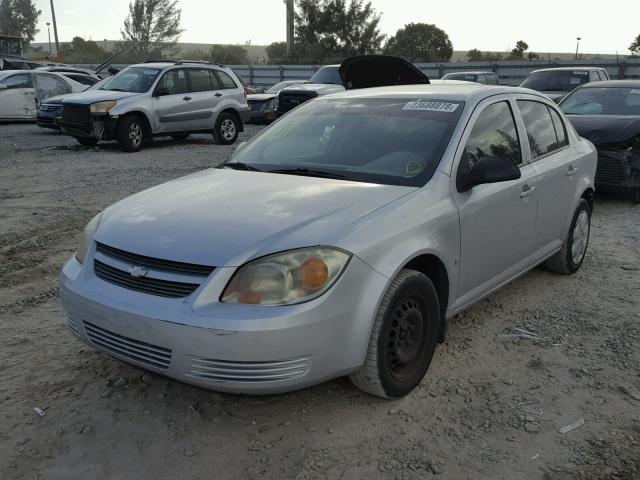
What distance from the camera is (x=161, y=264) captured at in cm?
280

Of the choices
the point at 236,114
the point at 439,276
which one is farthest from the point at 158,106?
the point at 439,276

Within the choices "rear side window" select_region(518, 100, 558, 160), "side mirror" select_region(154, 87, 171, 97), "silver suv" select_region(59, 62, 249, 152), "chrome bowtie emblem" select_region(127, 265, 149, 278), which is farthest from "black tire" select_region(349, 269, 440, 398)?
"side mirror" select_region(154, 87, 171, 97)

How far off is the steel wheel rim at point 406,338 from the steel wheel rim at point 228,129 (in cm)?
1163

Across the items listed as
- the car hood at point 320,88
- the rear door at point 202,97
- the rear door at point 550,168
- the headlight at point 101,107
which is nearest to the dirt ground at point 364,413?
the rear door at point 550,168

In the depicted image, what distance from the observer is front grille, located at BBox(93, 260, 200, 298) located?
2.71 meters

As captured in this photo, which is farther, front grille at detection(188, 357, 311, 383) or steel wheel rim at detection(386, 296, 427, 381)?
steel wheel rim at detection(386, 296, 427, 381)

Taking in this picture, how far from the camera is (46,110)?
14258 mm

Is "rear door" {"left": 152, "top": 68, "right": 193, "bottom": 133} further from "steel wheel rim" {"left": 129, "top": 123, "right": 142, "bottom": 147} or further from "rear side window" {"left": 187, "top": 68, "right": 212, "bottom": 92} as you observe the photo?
"steel wheel rim" {"left": 129, "top": 123, "right": 142, "bottom": 147}

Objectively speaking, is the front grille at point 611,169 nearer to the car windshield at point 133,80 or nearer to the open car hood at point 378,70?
the open car hood at point 378,70

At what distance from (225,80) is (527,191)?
1106 centimetres

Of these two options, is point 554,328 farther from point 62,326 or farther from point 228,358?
point 62,326

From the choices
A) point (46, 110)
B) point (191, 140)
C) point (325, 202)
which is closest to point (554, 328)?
point (325, 202)

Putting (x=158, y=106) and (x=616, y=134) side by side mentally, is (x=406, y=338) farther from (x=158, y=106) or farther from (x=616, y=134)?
(x=158, y=106)

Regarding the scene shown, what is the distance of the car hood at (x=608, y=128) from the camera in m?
7.77
